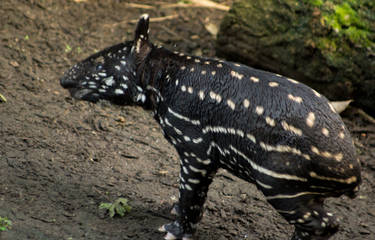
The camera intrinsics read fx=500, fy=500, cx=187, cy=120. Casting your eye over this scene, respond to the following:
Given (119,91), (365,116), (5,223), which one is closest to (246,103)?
(119,91)

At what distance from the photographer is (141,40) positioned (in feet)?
17.4

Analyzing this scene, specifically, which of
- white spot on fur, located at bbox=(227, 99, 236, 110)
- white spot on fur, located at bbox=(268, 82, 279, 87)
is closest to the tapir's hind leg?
white spot on fur, located at bbox=(227, 99, 236, 110)

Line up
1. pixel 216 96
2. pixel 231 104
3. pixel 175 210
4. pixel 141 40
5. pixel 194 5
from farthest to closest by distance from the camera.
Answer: pixel 194 5, pixel 175 210, pixel 141 40, pixel 216 96, pixel 231 104

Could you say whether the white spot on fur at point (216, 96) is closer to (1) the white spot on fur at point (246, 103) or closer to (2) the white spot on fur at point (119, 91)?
(1) the white spot on fur at point (246, 103)

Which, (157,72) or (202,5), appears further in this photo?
(202,5)

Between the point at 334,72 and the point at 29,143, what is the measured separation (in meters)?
4.50

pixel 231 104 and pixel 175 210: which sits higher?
pixel 231 104

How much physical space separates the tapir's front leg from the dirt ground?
230mm

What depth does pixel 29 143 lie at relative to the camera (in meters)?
6.50

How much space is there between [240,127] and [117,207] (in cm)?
187

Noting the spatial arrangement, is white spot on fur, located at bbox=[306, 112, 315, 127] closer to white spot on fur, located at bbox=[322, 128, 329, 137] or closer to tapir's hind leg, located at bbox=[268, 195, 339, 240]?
white spot on fur, located at bbox=[322, 128, 329, 137]

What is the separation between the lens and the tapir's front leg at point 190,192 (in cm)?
489

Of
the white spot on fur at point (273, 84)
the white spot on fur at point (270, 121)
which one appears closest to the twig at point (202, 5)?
the white spot on fur at point (273, 84)

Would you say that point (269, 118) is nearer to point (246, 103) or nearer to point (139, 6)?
point (246, 103)
